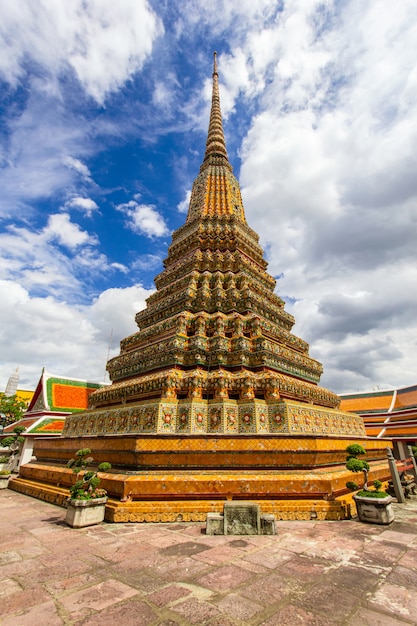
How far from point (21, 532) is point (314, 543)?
569 cm

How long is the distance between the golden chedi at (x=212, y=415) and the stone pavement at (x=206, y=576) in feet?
3.21

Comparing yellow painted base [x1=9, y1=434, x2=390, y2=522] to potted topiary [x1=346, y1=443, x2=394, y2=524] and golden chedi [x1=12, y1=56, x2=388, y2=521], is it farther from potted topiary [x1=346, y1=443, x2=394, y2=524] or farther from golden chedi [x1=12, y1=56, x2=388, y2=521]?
potted topiary [x1=346, y1=443, x2=394, y2=524]

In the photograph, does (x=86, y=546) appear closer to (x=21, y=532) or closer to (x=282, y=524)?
(x=21, y=532)

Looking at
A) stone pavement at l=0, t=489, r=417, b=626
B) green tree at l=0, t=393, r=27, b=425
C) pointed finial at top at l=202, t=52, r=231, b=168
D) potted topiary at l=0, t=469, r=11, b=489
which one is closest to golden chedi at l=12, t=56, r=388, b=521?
potted topiary at l=0, t=469, r=11, b=489

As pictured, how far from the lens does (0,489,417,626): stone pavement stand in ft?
10.8

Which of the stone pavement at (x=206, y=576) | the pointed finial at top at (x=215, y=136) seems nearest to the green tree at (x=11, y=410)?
the stone pavement at (x=206, y=576)

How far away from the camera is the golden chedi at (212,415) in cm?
750

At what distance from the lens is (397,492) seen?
364 inches

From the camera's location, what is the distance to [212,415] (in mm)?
9250

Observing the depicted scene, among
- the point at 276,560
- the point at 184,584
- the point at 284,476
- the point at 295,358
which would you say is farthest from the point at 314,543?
the point at 295,358

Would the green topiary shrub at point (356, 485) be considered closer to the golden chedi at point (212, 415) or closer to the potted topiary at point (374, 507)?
the potted topiary at point (374, 507)

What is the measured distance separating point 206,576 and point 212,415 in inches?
Answer: 201

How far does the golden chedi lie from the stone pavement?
3.21 ft

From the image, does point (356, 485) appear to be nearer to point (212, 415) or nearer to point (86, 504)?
point (212, 415)
